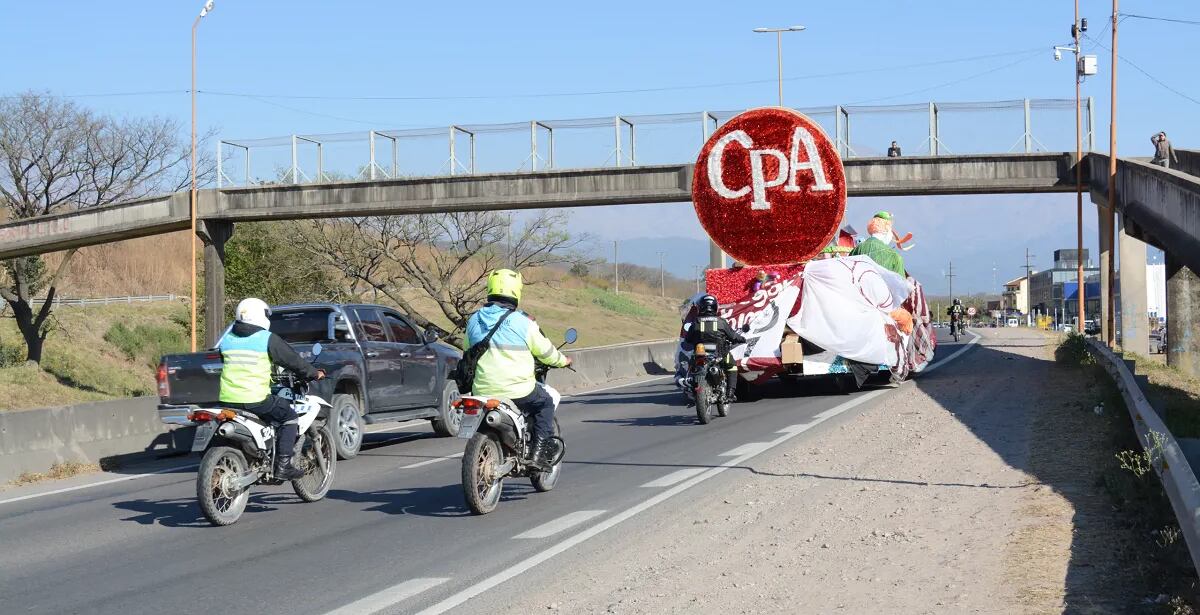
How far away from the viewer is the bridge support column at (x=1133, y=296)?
127 feet

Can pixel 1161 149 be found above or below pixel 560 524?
above

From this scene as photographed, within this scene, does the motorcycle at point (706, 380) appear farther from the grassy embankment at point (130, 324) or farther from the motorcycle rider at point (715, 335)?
the grassy embankment at point (130, 324)

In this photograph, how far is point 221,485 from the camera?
1027cm

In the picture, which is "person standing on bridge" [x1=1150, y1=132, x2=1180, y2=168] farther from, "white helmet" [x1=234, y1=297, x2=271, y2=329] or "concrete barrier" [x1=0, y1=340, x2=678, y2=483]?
"white helmet" [x1=234, y1=297, x2=271, y2=329]

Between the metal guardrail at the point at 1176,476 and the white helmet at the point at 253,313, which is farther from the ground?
the white helmet at the point at 253,313

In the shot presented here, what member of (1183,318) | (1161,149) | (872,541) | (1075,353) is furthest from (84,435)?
(1183,318)

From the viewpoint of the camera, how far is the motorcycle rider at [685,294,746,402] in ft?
61.6

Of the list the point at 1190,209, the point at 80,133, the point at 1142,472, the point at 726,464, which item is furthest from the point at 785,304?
the point at 80,133

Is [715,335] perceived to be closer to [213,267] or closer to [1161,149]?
[1161,149]

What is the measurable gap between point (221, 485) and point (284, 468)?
61 cm

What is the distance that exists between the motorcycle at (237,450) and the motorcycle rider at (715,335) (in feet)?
27.6

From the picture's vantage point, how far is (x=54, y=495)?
1312cm

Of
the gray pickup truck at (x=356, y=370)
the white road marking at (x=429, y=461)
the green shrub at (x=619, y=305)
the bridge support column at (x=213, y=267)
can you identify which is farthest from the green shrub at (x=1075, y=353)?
the green shrub at (x=619, y=305)

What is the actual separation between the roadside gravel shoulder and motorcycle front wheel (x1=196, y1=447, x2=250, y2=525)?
125 inches
